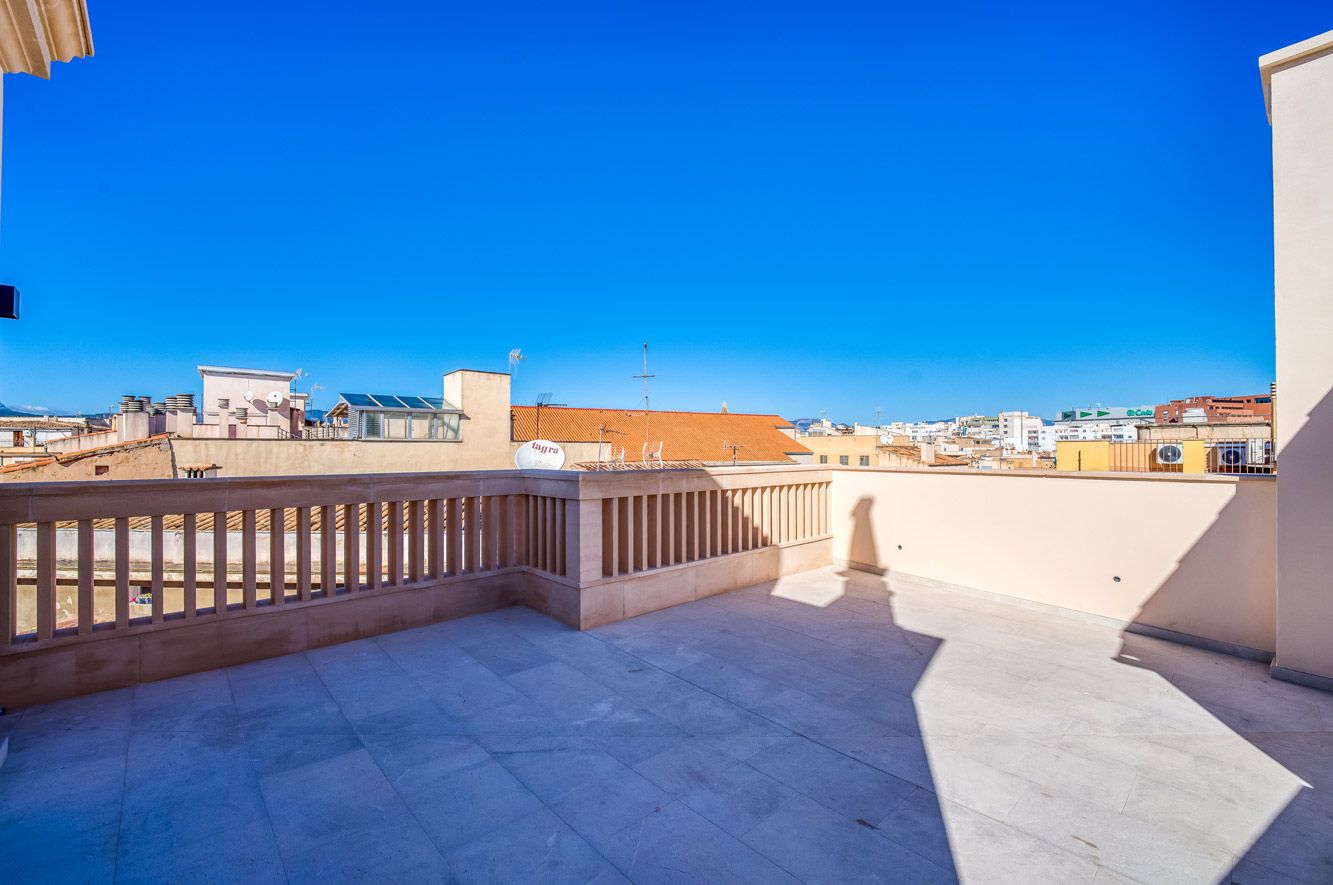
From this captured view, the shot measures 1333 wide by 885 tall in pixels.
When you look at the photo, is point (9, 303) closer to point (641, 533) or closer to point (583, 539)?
point (583, 539)

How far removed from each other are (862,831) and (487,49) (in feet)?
54.1

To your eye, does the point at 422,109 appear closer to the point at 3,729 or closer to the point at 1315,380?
the point at 3,729

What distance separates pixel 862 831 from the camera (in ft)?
7.47

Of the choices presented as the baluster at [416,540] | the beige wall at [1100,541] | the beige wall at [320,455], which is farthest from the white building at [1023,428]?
the baluster at [416,540]

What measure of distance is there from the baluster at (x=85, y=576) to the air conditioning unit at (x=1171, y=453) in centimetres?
1094

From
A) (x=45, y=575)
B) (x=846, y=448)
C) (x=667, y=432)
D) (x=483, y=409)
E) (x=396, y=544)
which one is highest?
(x=483, y=409)

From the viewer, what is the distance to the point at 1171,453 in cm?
738

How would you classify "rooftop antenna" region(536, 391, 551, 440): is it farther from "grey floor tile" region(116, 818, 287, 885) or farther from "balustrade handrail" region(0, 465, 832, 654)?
"grey floor tile" region(116, 818, 287, 885)

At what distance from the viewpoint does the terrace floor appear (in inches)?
83.4

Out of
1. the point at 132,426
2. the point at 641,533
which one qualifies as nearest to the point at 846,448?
the point at 641,533

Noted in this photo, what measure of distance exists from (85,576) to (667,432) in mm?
27546

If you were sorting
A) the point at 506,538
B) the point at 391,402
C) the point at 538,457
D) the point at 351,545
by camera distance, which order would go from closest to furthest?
the point at 351,545 < the point at 506,538 < the point at 538,457 < the point at 391,402

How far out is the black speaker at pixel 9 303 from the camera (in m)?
2.74

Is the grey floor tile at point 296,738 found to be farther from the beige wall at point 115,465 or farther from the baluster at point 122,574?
the beige wall at point 115,465
